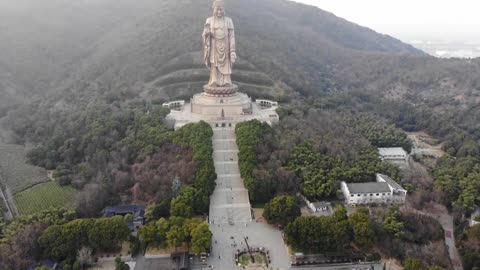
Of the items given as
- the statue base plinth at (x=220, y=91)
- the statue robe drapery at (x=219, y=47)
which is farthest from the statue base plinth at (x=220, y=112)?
the statue robe drapery at (x=219, y=47)

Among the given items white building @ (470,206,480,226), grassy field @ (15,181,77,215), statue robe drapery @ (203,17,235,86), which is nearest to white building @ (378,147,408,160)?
white building @ (470,206,480,226)

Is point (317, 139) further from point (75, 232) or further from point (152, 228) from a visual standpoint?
point (75, 232)

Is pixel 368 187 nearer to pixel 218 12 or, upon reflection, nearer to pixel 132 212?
pixel 132 212

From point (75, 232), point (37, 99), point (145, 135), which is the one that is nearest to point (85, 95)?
point (37, 99)

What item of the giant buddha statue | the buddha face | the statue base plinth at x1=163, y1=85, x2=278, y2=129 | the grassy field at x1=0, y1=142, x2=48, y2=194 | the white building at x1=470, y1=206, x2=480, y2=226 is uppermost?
the buddha face

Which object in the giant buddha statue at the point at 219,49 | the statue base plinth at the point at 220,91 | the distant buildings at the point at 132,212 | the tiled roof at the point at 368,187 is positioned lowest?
the distant buildings at the point at 132,212

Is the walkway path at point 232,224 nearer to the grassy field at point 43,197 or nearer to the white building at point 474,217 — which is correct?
the grassy field at point 43,197

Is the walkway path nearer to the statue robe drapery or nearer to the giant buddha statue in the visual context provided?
the giant buddha statue
